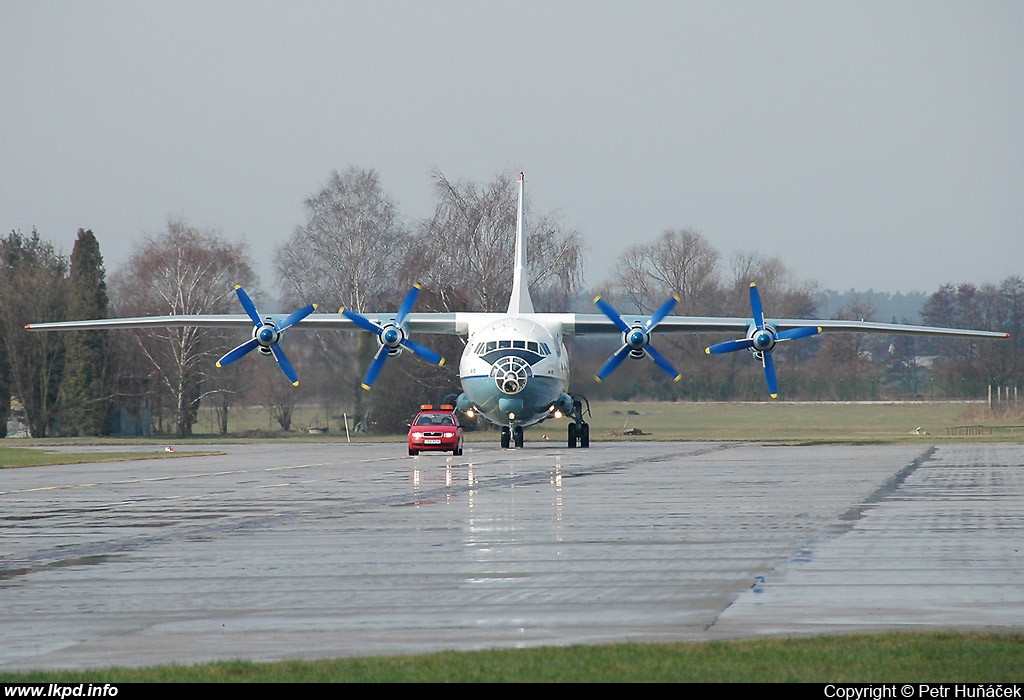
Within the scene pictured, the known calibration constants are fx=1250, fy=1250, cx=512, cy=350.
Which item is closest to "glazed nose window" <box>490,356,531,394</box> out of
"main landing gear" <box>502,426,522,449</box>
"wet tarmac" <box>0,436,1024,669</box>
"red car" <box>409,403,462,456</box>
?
"red car" <box>409,403,462,456</box>

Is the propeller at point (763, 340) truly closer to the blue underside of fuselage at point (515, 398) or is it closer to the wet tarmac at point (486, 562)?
the blue underside of fuselage at point (515, 398)

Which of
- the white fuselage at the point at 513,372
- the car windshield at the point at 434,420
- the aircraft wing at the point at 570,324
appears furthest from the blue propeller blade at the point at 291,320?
the white fuselage at the point at 513,372

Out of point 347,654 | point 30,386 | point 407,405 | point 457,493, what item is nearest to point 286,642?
point 347,654

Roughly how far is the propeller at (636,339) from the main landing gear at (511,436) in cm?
337

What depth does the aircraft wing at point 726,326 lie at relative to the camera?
142ft

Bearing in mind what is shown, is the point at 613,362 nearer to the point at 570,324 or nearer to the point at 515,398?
the point at 570,324

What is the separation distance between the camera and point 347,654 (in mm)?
8477

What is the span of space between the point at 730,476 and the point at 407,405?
→ 35.1m

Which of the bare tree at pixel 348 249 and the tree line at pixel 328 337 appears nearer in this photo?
the tree line at pixel 328 337

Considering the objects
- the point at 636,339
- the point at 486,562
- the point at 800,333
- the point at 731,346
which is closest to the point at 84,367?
the point at 636,339

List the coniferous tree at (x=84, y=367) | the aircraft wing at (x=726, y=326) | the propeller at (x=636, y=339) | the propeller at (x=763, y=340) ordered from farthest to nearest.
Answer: the coniferous tree at (x=84, y=367), the aircraft wing at (x=726, y=326), the propeller at (x=763, y=340), the propeller at (x=636, y=339)

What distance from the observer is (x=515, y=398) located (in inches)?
1564

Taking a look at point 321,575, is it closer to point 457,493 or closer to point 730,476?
point 457,493

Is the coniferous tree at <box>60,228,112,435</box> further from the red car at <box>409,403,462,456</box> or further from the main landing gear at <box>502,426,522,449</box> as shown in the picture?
the red car at <box>409,403,462,456</box>
